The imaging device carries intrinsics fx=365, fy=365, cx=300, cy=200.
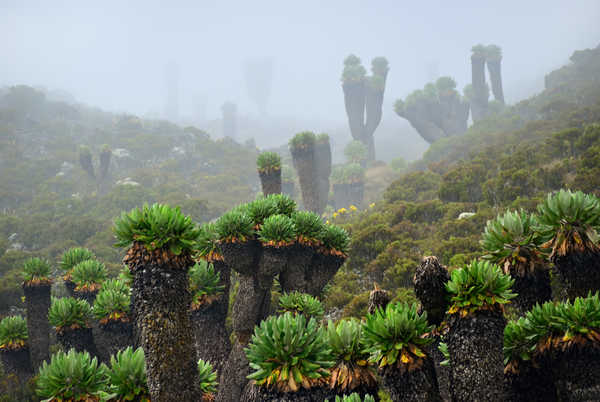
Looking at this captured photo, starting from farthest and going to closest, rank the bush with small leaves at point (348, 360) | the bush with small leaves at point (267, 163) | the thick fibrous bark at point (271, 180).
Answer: the thick fibrous bark at point (271, 180)
the bush with small leaves at point (267, 163)
the bush with small leaves at point (348, 360)

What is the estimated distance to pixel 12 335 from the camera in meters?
9.09

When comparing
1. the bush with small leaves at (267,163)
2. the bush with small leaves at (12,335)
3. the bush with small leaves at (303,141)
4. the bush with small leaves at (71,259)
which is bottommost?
the bush with small leaves at (12,335)

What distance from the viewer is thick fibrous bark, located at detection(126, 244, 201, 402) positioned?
460 cm

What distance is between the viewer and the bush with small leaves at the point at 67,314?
7.02 meters

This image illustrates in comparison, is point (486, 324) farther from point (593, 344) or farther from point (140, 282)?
point (140, 282)

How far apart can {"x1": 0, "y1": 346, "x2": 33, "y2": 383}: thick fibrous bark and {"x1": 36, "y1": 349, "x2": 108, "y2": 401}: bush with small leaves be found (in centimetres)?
635

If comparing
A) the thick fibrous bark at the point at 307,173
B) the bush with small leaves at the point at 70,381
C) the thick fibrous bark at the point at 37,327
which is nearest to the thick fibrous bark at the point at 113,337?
the bush with small leaves at the point at 70,381

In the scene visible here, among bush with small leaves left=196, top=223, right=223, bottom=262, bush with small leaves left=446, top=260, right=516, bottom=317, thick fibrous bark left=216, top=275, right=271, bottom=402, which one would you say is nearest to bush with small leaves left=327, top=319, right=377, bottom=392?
bush with small leaves left=446, top=260, right=516, bottom=317

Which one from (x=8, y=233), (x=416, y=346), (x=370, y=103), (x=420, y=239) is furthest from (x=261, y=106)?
(x=416, y=346)

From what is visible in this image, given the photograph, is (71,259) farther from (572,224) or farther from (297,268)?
(572,224)

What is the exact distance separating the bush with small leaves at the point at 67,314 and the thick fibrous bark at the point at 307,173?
16229mm

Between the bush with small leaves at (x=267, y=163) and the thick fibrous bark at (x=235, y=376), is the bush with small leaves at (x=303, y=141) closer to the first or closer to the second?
the bush with small leaves at (x=267, y=163)

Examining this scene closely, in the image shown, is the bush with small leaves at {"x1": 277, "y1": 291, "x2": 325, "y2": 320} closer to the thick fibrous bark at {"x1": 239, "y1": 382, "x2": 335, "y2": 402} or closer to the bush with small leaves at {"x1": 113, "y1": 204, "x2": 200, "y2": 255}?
the thick fibrous bark at {"x1": 239, "y1": 382, "x2": 335, "y2": 402}

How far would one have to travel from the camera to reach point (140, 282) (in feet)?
15.9
